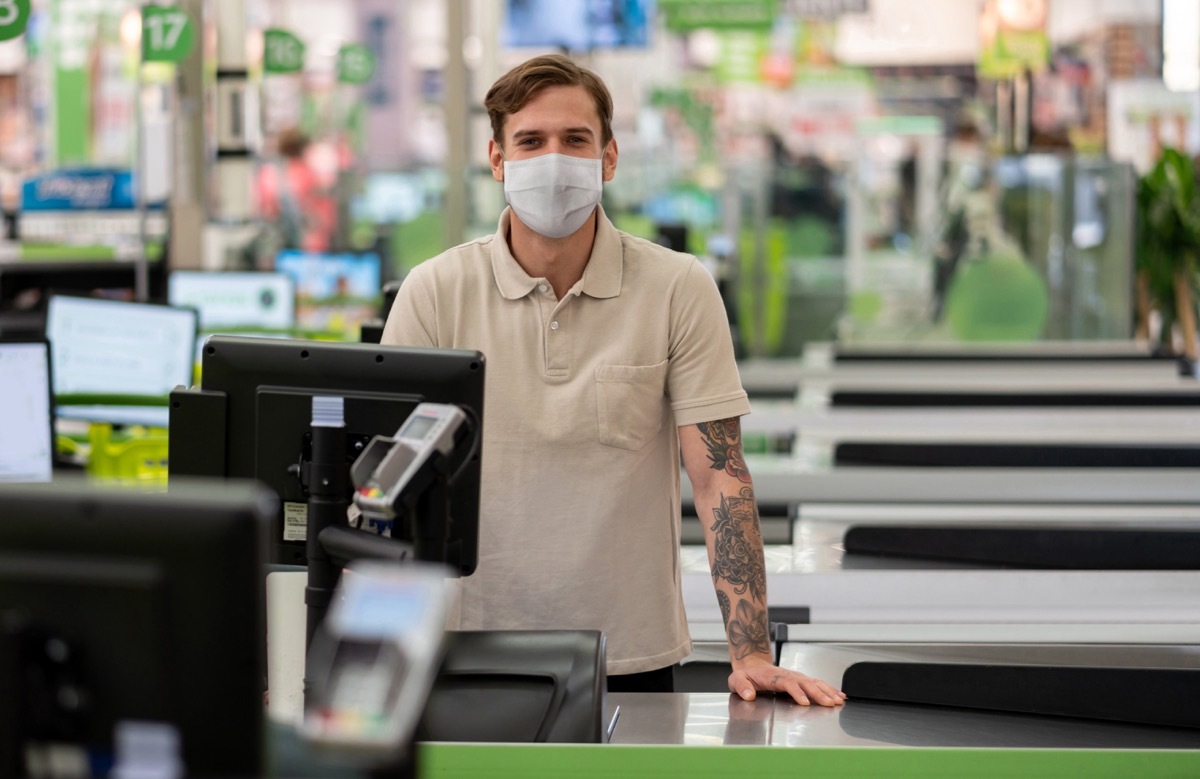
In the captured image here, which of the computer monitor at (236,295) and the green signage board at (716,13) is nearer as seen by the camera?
the computer monitor at (236,295)

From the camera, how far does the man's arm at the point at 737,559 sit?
236cm

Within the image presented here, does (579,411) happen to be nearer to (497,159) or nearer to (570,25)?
(497,159)

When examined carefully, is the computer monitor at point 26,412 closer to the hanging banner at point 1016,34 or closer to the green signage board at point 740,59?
the hanging banner at point 1016,34

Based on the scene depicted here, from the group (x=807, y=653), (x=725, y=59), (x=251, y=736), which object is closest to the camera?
(x=251, y=736)

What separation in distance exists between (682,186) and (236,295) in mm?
5668

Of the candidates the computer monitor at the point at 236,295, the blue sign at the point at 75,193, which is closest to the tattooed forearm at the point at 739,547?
the computer monitor at the point at 236,295

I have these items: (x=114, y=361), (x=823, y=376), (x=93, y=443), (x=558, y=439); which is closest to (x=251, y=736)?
(x=558, y=439)

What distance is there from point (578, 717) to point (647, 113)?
17.8 metres

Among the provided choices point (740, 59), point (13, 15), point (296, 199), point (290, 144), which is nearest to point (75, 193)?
point (13, 15)

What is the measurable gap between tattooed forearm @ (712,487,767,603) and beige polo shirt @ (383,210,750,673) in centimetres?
10

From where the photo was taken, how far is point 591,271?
2393mm

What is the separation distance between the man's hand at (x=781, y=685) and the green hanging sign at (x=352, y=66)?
8173mm

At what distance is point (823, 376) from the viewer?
796cm

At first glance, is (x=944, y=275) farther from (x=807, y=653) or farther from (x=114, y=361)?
(x=807, y=653)
